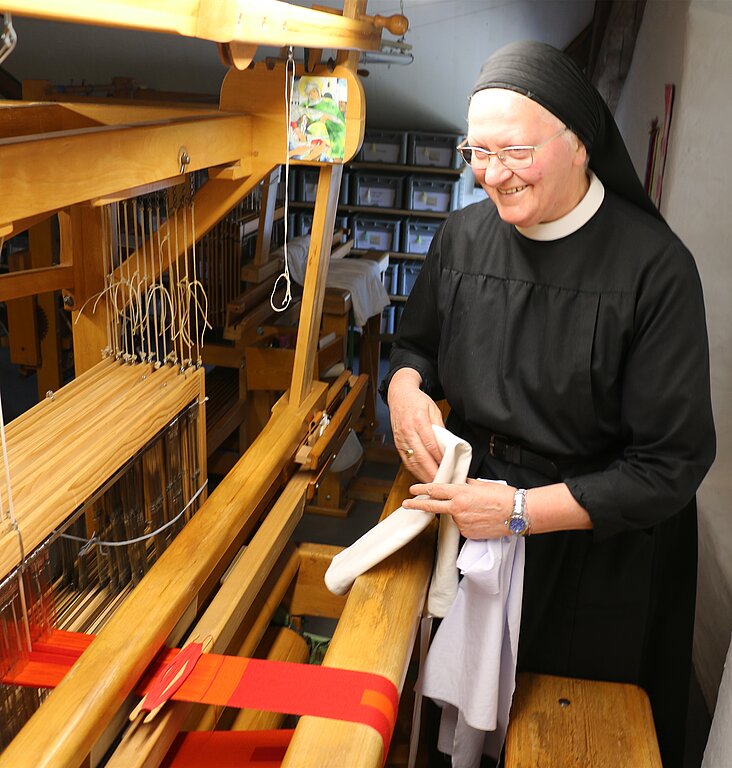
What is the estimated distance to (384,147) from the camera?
6.54 m

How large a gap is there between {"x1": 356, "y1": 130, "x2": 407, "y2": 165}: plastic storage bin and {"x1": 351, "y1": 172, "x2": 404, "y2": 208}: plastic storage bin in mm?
124

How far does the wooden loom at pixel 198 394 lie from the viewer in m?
1.14

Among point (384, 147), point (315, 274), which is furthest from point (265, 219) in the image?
point (384, 147)

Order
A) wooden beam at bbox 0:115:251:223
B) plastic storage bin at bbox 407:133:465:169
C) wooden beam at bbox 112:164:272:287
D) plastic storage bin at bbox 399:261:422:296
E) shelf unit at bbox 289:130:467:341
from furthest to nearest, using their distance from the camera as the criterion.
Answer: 1. plastic storage bin at bbox 399:261:422:296
2. shelf unit at bbox 289:130:467:341
3. plastic storage bin at bbox 407:133:465:169
4. wooden beam at bbox 112:164:272:287
5. wooden beam at bbox 0:115:251:223

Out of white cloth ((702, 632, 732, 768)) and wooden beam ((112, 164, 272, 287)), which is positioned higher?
wooden beam ((112, 164, 272, 287))

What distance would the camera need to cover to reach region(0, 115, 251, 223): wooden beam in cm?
110

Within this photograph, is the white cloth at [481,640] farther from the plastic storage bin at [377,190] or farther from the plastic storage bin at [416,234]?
the plastic storage bin at [377,190]

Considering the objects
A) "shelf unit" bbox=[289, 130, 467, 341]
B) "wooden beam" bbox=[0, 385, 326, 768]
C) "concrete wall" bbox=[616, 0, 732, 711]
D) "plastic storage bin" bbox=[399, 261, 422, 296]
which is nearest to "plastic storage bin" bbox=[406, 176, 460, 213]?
"shelf unit" bbox=[289, 130, 467, 341]

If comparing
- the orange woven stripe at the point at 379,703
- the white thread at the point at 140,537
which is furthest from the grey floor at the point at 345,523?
the orange woven stripe at the point at 379,703

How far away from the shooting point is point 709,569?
→ 2.52 metres

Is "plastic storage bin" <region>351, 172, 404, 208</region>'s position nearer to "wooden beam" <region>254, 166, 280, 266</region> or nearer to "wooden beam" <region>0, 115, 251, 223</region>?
"wooden beam" <region>254, 166, 280, 266</region>

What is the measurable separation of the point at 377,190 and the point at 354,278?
2.33m

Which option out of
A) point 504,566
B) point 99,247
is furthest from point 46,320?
point 504,566

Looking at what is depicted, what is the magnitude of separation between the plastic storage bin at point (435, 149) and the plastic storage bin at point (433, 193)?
13 cm
